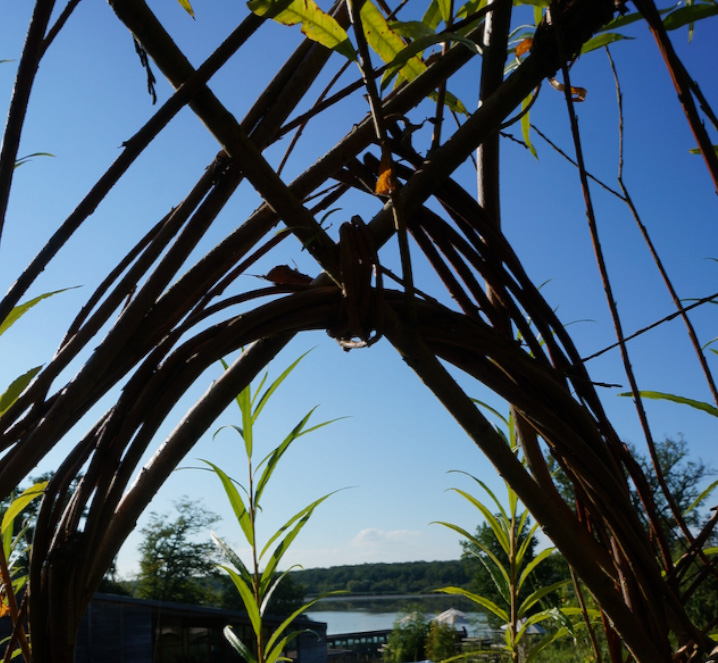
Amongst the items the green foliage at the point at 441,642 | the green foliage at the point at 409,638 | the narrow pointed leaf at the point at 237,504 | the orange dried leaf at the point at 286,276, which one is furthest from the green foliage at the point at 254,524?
the green foliage at the point at 409,638

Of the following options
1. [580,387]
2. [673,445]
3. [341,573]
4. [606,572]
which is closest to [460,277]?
[580,387]

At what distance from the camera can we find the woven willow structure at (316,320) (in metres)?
0.24

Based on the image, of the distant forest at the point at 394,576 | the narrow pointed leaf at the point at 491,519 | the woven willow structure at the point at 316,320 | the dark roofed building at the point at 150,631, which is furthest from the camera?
the distant forest at the point at 394,576

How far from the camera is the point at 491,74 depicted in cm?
36

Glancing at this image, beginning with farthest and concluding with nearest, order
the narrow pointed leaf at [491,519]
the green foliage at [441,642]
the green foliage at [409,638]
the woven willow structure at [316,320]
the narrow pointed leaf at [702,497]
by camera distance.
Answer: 1. the green foliage at [409,638]
2. the green foliage at [441,642]
3. the narrow pointed leaf at [491,519]
4. the narrow pointed leaf at [702,497]
5. the woven willow structure at [316,320]

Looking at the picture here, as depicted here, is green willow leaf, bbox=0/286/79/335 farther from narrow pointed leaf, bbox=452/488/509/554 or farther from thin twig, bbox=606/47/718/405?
narrow pointed leaf, bbox=452/488/509/554

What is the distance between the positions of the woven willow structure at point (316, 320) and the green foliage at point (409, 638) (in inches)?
270

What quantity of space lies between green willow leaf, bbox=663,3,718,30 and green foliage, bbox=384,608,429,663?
6.99 meters

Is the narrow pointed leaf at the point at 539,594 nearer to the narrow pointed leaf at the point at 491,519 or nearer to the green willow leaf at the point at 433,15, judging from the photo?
the narrow pointed leaf at the point at 491,519

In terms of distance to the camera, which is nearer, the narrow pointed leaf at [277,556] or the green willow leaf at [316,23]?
the green willow leaf at [316,23]

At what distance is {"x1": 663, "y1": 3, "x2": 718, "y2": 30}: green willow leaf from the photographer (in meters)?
0.35

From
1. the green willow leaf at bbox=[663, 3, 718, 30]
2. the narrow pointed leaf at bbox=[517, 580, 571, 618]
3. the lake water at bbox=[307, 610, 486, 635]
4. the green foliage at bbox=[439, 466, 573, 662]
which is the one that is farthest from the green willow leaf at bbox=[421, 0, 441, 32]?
the lake water at bbox=[307, 610, 486, 635]

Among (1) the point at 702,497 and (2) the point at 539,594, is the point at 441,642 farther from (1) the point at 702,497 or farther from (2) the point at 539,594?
(1) the point at 702,497

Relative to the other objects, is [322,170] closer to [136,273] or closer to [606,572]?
[136,273]
